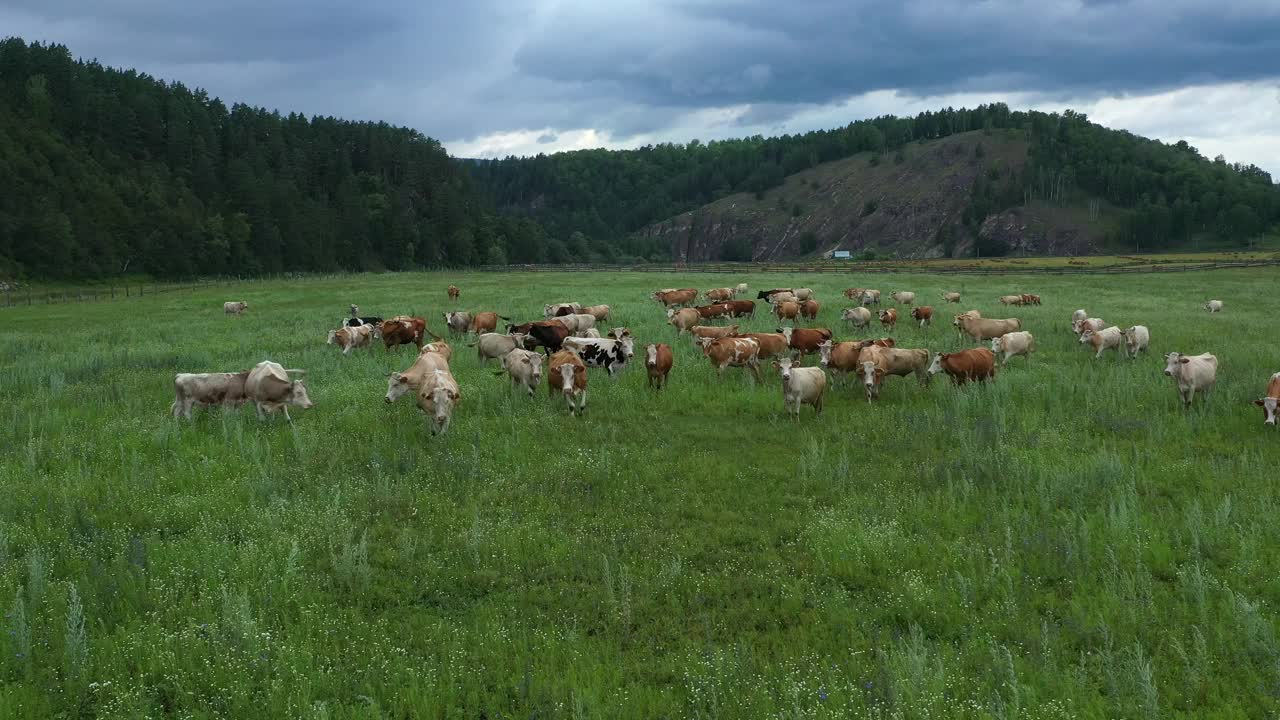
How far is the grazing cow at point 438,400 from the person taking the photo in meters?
13.5

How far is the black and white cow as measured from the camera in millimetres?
20562

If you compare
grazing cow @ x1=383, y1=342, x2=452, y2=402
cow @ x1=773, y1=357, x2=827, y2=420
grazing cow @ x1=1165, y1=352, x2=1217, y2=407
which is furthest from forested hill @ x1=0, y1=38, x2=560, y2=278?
grazing cow @ x1=1165, y1=352, x2=1217, y2=407

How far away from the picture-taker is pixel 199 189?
347ft

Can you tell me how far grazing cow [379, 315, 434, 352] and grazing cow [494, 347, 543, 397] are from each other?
797 centimetres

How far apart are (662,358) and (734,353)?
7.90 feet

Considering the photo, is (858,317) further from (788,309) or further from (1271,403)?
(1271,403)

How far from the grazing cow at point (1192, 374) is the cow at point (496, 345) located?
16013 millimetres

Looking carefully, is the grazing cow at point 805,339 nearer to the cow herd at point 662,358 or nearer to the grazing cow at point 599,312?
the cow herd at point 662,358

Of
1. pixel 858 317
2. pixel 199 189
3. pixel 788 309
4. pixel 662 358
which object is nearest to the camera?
pixel 662 358

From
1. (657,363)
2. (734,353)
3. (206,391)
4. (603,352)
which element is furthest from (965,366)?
(206,391)

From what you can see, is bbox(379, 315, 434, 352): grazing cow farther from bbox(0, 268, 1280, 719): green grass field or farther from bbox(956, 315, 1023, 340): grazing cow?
bbox(956, 315, 1023, 340): grazing cow

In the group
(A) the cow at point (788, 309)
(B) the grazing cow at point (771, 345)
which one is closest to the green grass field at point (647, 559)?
(B) the grazing cow at point (771, 345)

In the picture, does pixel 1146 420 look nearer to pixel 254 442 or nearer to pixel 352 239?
pixel 254 442

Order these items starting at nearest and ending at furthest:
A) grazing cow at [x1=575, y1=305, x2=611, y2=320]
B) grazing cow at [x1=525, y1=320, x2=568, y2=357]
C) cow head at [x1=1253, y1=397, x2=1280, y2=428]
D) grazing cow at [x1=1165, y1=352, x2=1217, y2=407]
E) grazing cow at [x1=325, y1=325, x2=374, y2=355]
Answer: cow head at [x1=1253, y1=397, x2=1280, y2=428] → grazing cow at [x1=1165, y1=352, x2=1217, y2=407] → grazing cow at [x1=525, y1=320, x2=568, y2=357] → grazing cow at [x1=325, y1=325, x2=374, y2=355] → grazing cow at [x1=575, y1=305, x2=611, y2=320]
